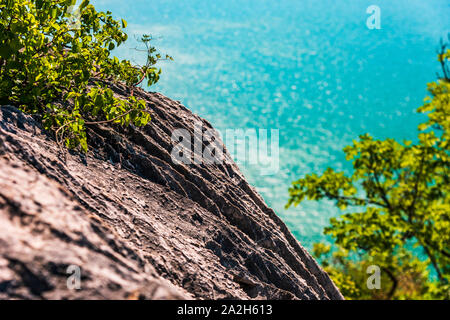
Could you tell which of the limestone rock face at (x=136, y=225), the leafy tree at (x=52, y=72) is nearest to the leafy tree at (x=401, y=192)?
the limestone rock face at (x=136, y=225)

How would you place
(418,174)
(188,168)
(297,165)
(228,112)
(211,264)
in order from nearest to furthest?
(211,264) → (188,168) → (418,174) → (297,165) → (228,112)

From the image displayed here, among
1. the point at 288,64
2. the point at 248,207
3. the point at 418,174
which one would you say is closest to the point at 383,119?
the point at 288,64

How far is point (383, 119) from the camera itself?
40656 millimetres

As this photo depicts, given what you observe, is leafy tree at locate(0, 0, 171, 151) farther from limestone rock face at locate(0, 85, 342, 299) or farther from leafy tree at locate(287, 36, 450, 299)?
leafy tree at locate(287, 36, 450, 299)

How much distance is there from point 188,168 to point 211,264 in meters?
1.46

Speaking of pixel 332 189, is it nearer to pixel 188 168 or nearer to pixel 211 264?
pixel 188 168

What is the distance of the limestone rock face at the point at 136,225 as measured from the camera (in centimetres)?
219

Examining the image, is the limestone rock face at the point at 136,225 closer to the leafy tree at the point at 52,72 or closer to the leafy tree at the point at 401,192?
the leafy tree at the point at 52,72

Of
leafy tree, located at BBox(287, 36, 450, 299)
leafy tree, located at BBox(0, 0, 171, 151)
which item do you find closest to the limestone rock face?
leafy tree, located at BBox(0, 0, 171, 151)

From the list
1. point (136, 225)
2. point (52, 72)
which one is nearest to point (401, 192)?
point (136, 225)

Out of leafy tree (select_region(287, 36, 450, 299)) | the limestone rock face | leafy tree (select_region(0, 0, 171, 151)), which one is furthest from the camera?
leafy tree (select_region(287, 36, 450, 299))

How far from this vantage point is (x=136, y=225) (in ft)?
11.9

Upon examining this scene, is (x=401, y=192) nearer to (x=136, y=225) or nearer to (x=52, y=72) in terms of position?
(x=136, y=225)

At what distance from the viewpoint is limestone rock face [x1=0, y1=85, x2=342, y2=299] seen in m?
2.19
